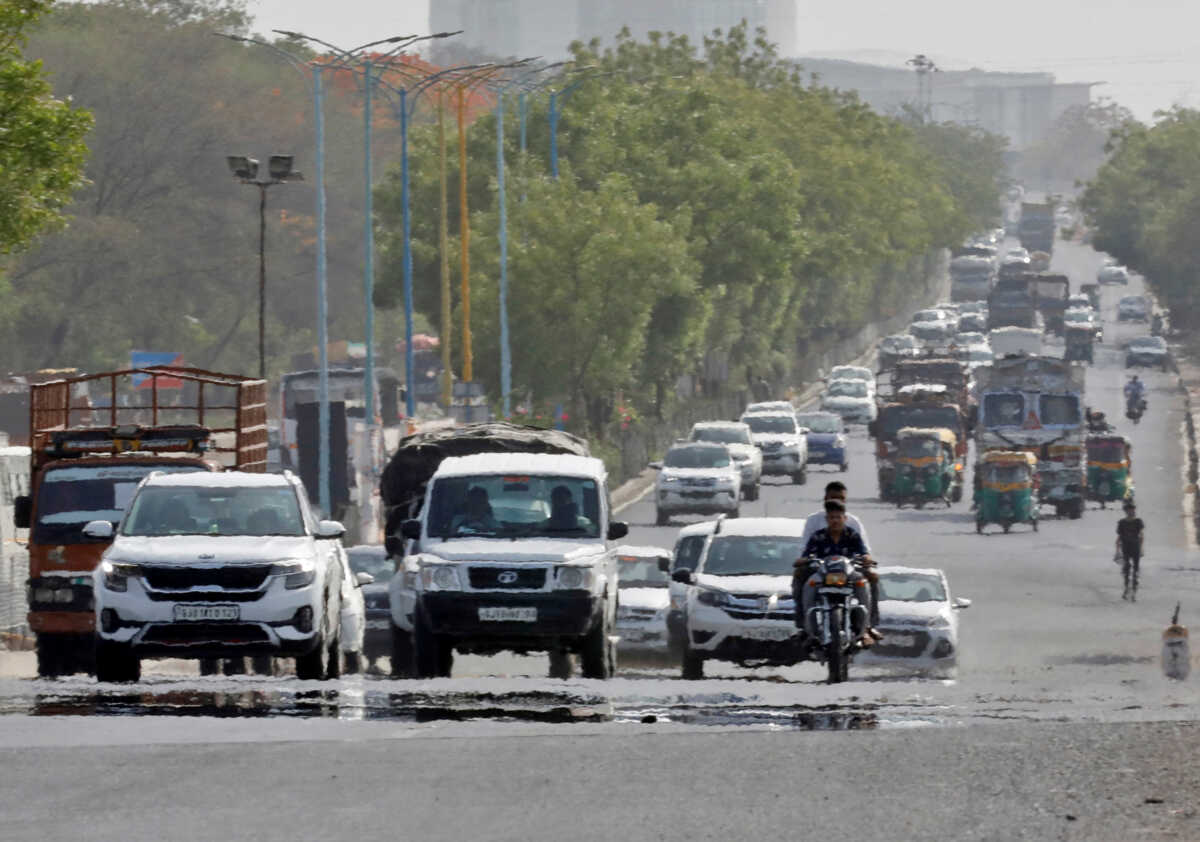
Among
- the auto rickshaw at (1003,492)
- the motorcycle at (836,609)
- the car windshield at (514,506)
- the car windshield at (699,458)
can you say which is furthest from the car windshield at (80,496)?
the auto rickshaw at (1003,492)

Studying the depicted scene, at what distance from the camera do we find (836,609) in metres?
20.8

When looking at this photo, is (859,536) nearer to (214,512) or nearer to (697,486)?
(214,512)

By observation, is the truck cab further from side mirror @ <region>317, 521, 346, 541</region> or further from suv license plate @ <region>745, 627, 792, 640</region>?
suv license plate @ <region>745, 627, 792, 640</region>

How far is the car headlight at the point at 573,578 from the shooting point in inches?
870

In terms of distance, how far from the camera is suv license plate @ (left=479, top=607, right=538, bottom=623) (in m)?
22.0

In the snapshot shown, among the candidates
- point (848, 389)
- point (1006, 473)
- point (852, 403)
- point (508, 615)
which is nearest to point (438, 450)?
point (508, 615)

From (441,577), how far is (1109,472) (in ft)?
154

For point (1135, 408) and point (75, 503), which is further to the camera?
point (1135, 408)

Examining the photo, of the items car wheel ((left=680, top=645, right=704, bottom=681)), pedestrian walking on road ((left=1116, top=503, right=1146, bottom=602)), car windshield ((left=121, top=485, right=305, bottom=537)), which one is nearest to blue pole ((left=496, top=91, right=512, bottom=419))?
pedestrian walking on road ((left=1116, top=503, right=1146, bottom=602))

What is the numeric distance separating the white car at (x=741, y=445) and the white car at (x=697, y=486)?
3.38m

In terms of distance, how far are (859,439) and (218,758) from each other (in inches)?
2974

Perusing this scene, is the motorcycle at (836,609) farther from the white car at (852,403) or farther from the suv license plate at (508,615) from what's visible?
the white car at (852,403)

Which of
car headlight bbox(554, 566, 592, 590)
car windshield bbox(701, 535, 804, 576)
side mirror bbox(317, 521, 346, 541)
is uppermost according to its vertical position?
side mirror bbox(317, 521, 346, 541)

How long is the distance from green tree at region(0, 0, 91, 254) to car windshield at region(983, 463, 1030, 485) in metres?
30.4
